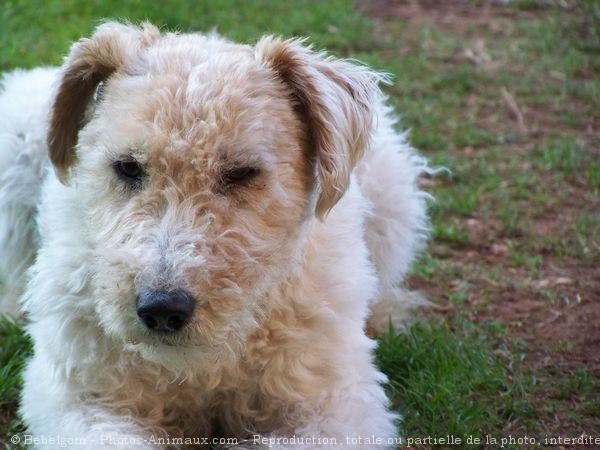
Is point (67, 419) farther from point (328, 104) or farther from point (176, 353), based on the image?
point (328, 104)

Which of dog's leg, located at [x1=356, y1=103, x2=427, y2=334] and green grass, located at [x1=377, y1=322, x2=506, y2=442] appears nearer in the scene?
green grass, located at [x1=377, y1=322, x2=506, y2=442]

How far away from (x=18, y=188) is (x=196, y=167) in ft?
6.81

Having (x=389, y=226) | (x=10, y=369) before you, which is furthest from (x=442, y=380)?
(x=10, y=369)

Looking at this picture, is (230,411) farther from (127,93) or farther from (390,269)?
(390,269)

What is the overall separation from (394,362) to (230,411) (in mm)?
1186

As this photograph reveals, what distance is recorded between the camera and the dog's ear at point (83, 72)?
12.6ft

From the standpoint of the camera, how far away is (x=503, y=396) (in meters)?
4.54

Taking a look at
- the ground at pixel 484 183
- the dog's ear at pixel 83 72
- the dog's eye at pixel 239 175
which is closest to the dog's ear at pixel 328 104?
the dog's eye at pixel 239 175

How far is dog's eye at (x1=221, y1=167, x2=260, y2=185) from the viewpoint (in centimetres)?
351

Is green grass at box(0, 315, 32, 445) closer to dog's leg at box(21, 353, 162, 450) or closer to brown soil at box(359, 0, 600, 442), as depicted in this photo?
dog's leg at box(21, 353, 162, 450)

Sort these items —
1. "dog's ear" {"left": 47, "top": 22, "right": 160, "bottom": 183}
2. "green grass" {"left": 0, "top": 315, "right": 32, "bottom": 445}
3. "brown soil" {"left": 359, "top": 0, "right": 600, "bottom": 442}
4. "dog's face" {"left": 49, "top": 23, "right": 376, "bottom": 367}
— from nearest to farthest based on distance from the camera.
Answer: "dog's face" {"left": 49, "top": 23, "right": 376, "bottom": 367} < "dog's ear" {"left": 47, "top": 22, "right": 160, "bottom": 183} < "green grass" {"left": 0, "top": 315, "right": 32, "bottom": 445} < "brown soil" {"left": 359, "top": 0, "right": 600, "bottom": 442}

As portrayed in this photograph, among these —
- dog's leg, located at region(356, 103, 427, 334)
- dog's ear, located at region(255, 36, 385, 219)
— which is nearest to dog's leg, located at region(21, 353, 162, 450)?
dog's ear, located at region(255, 36, 385, 219)

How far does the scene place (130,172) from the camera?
3553 millimetres

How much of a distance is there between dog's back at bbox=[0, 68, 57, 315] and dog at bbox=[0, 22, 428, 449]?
0.99 metres
